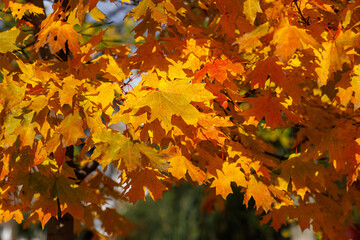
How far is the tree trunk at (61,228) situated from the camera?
412 centimetres

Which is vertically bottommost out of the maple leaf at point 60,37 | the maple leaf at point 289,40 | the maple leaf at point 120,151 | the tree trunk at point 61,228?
the tree trunk at point 61,228

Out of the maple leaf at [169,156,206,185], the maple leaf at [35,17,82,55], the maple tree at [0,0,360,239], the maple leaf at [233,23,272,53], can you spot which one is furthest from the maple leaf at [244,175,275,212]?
the maple leaf at [35,17,82,55]

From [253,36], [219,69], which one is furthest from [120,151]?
[253,36]

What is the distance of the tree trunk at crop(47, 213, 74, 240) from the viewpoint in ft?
13.5

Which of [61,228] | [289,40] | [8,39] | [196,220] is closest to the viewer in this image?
[289,40]

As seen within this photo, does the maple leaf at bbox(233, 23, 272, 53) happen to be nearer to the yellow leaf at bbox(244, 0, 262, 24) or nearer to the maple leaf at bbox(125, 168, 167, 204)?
the yellow leaf at bbox(244, 0, 262, 24)

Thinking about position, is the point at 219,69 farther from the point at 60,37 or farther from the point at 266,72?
the point at 60,37

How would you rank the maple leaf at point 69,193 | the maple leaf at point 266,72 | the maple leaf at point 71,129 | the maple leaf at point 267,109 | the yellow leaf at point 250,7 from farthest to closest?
the maple leaf at point 69,193
the maple leaf at point 267,109
the maple leaf at point 266,72
the yellow leaf at point 250,7
the maple leaf at point 71,129

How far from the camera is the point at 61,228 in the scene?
414 cm

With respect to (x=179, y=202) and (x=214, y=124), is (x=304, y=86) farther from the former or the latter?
(x=179, y=202)

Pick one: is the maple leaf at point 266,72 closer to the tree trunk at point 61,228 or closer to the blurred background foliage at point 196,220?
the tree trunk at point 61,228

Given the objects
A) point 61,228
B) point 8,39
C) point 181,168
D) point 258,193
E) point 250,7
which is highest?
point 8,39

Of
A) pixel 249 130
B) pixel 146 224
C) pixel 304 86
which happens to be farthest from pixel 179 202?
pixel 249 130

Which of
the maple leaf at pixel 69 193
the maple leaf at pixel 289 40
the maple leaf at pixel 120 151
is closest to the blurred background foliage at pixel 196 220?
the maple leaf at pixel 69 193
